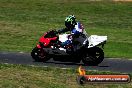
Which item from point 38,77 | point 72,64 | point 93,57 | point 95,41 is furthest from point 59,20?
point 38,77

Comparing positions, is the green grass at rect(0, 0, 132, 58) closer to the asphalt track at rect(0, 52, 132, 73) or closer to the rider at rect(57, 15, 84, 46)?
the asphalt track at rect(0, 52, 132, 73)

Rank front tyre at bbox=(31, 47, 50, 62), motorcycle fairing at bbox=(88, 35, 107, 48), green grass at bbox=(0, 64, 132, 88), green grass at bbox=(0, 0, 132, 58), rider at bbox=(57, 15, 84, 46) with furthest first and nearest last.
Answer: green grass at bbox=(0, 0, 132, 58), front tyre at bbox=(31, 47, 50, 62), rider at bbox=(57, 15, 84, 46), motorcycle fairing at bbox=(88, 35, 107, 48), green grass at bbox=(0, 64, 132, 88)

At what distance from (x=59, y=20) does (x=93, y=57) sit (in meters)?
19.3

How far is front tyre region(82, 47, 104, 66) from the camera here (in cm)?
1992

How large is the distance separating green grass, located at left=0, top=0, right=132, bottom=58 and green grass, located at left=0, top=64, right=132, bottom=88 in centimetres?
592

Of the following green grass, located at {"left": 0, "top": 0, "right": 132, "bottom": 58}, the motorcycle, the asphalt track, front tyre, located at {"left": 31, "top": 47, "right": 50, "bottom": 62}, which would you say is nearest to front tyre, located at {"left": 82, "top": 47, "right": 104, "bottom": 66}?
the motorcycle

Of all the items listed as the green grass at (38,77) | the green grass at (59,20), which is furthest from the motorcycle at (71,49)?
the green grass at (59,20)

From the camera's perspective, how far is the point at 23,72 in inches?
692

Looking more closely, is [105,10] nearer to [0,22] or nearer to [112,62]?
[0,22]

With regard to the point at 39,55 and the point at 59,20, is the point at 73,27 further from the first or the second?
the point at 59,20

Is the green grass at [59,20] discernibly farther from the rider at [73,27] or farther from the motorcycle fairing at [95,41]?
the rider at [73,27]

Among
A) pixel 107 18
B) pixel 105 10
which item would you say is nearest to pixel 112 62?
pixel 107 18

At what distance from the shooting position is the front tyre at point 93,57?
19.9 metres

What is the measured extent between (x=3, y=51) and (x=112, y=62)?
6.17m
